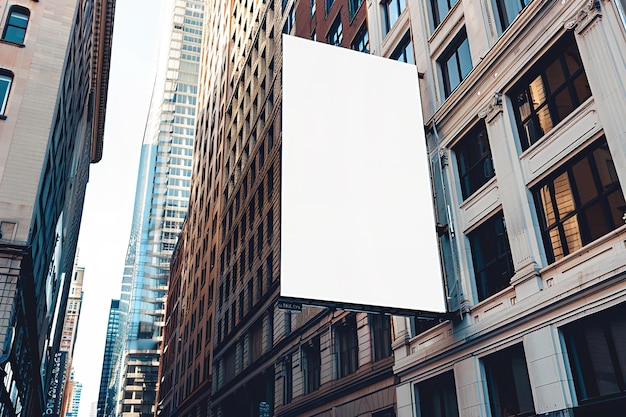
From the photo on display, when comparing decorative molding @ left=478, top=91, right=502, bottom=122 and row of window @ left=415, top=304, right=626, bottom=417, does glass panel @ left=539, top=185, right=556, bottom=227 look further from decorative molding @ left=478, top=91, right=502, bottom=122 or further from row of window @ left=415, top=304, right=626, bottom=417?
decorative molding @ left=478, top=91, right=502, bottom=122

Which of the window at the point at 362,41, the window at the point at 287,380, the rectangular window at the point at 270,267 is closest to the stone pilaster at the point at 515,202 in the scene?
the window at the point at 362,41

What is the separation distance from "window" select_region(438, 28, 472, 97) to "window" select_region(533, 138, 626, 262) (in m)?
6.56

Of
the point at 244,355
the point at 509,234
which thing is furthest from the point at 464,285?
the point at 244,355

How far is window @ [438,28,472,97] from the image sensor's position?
67.3 feet

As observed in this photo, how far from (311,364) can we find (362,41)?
17.7 metres

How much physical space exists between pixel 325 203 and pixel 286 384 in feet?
56.8

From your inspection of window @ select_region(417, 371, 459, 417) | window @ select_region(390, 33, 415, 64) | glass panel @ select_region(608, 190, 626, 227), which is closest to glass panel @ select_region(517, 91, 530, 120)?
glass panel @ select_region(608, 190, 626, 227)

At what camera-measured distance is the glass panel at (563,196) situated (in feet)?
48.0

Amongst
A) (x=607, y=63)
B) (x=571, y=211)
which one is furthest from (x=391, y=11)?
(x=571, y=211)

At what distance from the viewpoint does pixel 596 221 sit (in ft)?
44.5

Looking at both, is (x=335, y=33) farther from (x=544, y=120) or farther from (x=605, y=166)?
(x=605, y=166)

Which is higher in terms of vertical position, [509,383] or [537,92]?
[537,92]

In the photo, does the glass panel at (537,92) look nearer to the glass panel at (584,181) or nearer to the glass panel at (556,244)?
the glass panel at (584,181)

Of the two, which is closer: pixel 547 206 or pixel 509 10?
pixel 547 206
